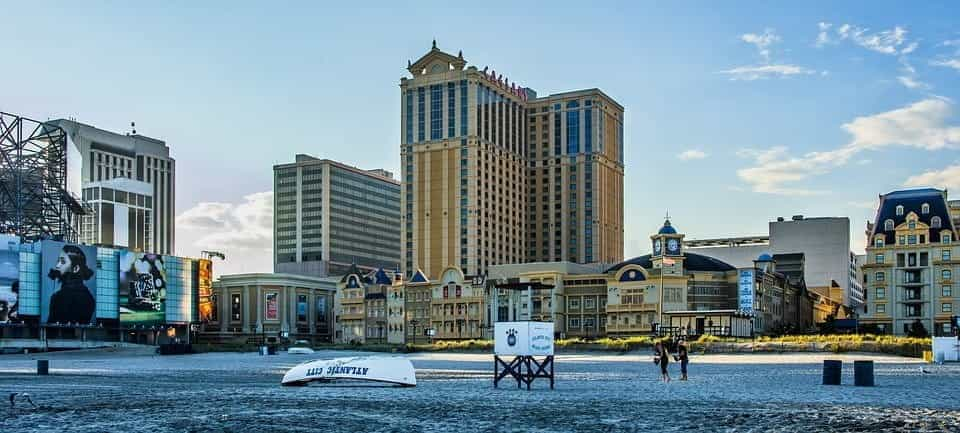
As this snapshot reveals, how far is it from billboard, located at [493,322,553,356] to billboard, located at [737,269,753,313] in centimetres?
9004

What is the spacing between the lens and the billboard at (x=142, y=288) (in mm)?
168250

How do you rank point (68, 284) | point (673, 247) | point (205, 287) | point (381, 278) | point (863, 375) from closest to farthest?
point (863, 375)
point (673, 247)
point (68, 284)
point (381, 278)
point (205, 287)

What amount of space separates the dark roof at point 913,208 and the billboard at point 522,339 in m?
96.0

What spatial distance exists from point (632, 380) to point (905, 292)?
86.9 m

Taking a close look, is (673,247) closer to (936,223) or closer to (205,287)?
(936,223)

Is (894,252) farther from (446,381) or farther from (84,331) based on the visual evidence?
(84,331)

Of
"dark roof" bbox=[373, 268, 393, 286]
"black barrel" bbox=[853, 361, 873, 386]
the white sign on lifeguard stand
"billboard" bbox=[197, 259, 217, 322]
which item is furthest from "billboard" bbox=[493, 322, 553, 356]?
"billboard" bbox=[197, 259, 217, 322]

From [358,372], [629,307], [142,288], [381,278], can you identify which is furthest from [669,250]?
[358,372]

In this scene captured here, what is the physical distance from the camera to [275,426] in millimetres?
29516

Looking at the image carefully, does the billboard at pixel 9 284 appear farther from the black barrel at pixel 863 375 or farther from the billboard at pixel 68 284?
the black barrel at pixel 863 375

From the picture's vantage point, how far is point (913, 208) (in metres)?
130

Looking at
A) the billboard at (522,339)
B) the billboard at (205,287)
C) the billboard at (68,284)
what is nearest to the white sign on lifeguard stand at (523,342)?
the billboard at (522,339)

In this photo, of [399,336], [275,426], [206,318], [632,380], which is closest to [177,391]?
[275,426]

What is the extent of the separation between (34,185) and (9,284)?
46.6ft
